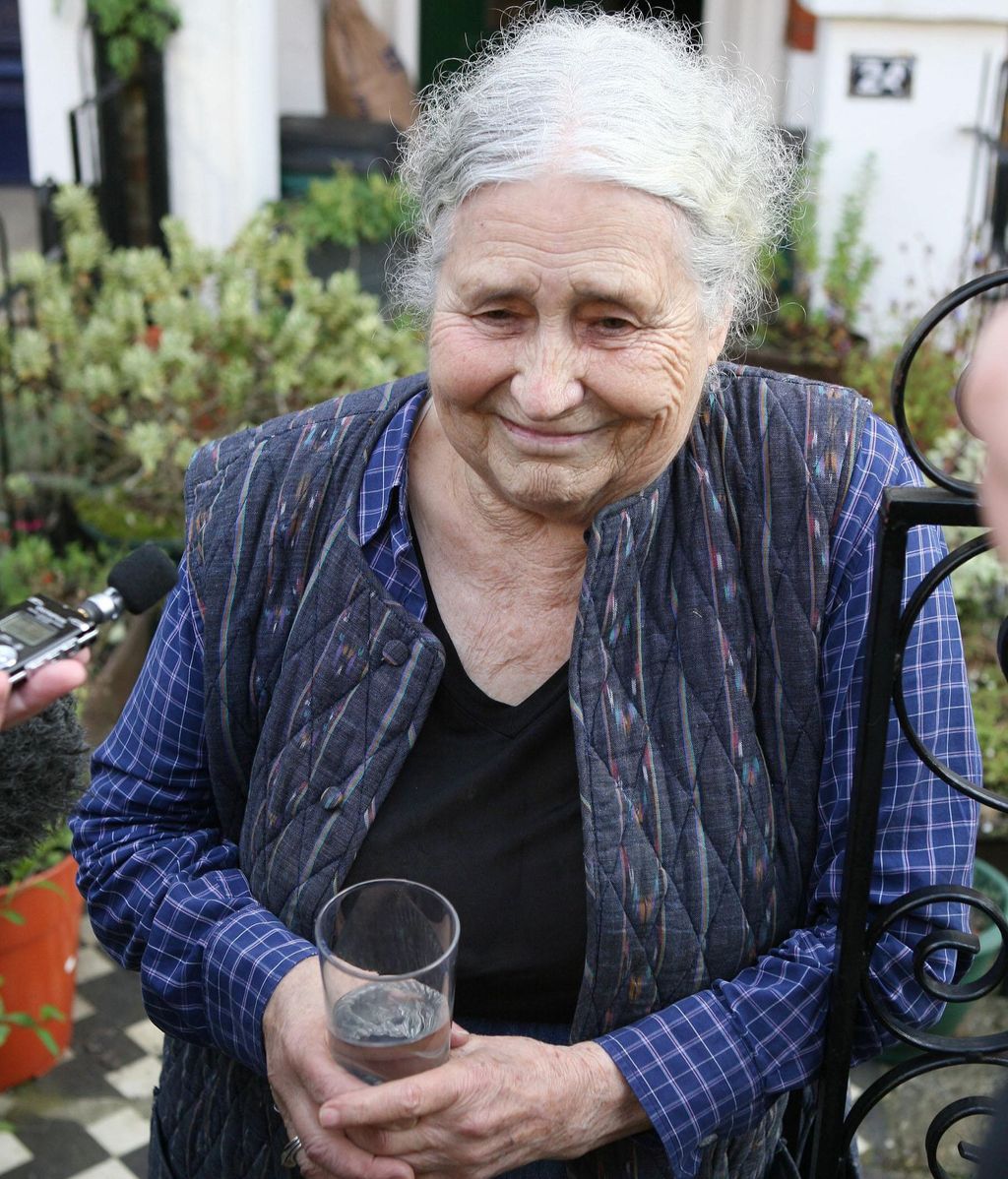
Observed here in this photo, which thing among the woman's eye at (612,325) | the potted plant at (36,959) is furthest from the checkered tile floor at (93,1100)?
the woman's eye at (612,325)

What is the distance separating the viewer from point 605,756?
1621 millimetres

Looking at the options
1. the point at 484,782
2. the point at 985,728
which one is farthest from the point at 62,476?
the point at 484,782

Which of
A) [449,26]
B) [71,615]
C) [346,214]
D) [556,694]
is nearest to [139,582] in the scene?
[71,615]

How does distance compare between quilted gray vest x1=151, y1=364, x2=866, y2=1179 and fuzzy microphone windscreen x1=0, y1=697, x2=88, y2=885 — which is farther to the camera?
fuzzy microphone windscreen x1=0, y1=697, x2=88, y2=885

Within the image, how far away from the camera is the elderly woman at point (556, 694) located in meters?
1.56

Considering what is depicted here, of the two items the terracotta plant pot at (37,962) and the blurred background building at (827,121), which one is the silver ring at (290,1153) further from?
the blurred background building at (827,121)

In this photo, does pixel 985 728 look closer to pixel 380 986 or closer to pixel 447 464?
pixel 447 464

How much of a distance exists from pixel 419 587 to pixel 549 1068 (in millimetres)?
612

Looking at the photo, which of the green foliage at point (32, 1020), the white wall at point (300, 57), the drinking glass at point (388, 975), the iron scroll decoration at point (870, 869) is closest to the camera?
the iron scroll decoration at point (870, 869)

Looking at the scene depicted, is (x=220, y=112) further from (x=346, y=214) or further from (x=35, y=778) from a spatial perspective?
(x=35, y=778)

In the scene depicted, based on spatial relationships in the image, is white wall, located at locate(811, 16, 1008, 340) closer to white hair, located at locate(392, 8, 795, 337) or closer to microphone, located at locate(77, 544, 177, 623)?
white hair, located at locate(392, 8, 795, 337)

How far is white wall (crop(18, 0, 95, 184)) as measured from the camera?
5859mm

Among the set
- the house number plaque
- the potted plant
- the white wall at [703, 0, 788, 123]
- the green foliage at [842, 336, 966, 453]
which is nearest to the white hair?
the potted plant

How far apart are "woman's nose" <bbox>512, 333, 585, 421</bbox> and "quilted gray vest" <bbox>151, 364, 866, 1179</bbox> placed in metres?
0.16
